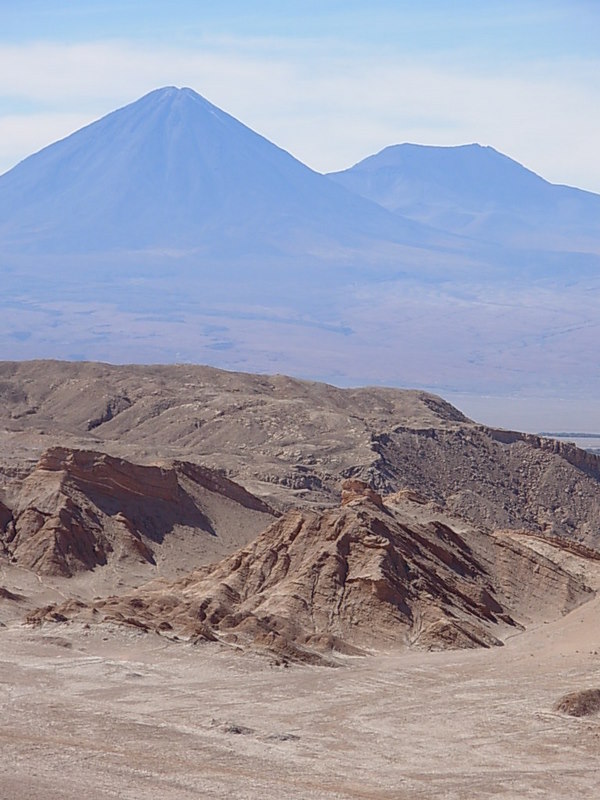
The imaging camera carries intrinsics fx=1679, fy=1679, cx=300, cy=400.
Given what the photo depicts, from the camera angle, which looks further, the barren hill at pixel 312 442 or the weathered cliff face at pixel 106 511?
the barren hill at pixel 312 442

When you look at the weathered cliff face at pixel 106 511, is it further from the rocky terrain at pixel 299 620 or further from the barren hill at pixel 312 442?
the barren hill at pixel 312 442

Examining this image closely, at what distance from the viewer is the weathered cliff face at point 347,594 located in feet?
151

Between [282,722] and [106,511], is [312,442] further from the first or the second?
[282,722]

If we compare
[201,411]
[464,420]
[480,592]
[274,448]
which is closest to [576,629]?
[480,592]

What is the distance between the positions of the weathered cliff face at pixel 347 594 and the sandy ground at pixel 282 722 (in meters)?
1.40

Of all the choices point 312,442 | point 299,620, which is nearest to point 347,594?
point 299,620

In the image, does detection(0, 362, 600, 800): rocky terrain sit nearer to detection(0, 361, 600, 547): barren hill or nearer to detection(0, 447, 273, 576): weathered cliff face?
detection(0, 447, 273, 576): weathered cliff face

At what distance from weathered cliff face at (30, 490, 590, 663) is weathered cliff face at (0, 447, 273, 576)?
5110 millimetres

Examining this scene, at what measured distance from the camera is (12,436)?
276 ft

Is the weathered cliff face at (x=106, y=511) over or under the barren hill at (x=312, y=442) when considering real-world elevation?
under

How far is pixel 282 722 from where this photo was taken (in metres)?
36.7

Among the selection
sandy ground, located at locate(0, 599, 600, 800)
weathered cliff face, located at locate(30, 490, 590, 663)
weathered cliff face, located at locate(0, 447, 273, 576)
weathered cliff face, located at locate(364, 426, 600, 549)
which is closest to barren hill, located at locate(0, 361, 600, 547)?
weathered cliff face, located at locate(364, 426, 600, 549)

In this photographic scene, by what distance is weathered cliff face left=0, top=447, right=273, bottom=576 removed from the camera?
5819cm

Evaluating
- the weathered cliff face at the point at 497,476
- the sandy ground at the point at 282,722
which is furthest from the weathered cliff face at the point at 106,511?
the weathered cliff face at the point at 497,476
